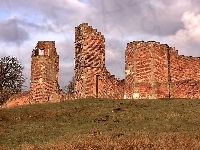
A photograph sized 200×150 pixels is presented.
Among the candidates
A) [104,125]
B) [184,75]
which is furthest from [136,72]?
[104,125]

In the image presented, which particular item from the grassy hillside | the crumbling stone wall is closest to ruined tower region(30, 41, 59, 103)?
the crumbling stone wall

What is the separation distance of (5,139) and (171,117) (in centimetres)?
623

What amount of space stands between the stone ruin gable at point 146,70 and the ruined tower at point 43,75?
898cm

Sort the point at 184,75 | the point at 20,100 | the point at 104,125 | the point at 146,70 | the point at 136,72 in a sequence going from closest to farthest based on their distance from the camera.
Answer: the point at 104,125, the point at 146,70, the point at 136,72, the point at 184,75, the point at 20,100

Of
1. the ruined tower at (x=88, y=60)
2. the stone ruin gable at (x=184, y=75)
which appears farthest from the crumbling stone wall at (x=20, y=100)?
the stone ruin gable at (x=184, y=75)

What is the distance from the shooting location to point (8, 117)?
17.5m

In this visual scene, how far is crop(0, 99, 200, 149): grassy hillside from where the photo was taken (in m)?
11.1

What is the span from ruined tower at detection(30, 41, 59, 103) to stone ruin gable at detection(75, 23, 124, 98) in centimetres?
623

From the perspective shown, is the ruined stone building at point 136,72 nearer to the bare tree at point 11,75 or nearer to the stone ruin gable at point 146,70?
the stone ruin gable at point 146,70

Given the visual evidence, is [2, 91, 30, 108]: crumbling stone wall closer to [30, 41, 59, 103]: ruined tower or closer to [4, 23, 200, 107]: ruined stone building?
[30, 41, 59, 103]: ruined tower

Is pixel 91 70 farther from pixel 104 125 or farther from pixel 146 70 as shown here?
pixel 104 125

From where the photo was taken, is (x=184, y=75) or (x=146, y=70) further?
(x=184, y=75)

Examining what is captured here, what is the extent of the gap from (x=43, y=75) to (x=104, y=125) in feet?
58.4

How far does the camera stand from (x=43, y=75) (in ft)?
105
